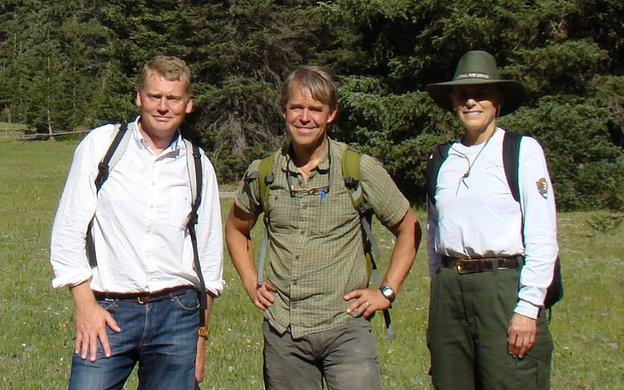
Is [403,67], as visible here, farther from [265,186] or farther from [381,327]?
[265,186]

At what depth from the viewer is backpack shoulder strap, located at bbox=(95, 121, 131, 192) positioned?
363 cm

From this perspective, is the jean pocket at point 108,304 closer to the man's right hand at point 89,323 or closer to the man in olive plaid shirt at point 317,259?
the man's right hand at point 89,323

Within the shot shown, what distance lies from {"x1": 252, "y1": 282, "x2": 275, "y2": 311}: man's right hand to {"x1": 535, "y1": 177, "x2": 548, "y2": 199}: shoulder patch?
4.02 ft

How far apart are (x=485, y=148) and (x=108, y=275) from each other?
66.7 inches

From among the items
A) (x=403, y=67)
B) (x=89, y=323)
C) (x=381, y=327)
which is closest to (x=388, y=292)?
(x=89, y=323)

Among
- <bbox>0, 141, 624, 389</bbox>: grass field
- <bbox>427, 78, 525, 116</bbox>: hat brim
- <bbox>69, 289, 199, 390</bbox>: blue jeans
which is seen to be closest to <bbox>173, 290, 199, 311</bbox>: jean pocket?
<bbox>69, 289, 199, 390</bbox>: blue jeans

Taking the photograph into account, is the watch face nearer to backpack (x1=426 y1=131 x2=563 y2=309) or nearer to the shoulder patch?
backpack (x1=426 y1=131 x2=563 y2=309)

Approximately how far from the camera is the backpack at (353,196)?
12.9ft

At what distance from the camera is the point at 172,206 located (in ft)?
12.2

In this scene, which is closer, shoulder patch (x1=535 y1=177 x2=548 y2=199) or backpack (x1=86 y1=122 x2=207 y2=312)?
backpack (x1=86 y1=122 x2=207 y2=312)

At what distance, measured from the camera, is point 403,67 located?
2352 centimetres

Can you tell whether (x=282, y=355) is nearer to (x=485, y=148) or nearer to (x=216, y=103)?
(x=485, y=148)

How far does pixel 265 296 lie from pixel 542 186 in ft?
4.21

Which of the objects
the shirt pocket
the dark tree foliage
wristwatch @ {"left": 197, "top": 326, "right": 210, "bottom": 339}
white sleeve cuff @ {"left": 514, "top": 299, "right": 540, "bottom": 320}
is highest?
the shirt pocket
